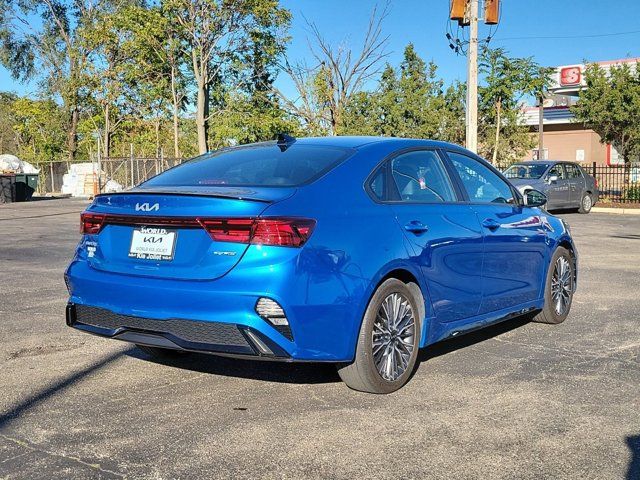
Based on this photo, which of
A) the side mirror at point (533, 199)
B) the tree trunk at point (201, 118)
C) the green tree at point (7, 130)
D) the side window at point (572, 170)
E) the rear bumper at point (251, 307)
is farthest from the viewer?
the green tree at point (7, 130)

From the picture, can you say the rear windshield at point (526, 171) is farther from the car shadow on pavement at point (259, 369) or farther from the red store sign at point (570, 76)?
the red store sign at point (570, 76)

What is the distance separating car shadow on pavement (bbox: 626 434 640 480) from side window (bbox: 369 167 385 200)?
196cm

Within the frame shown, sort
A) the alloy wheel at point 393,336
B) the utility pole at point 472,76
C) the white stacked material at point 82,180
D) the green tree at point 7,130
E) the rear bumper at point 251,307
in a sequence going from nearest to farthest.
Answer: the rear bumper at point 251,307 < the alloy wheel at point 393,336 < the utility pole at point 472,76 < the white stacked material at point 82,180 < the green tree at point 7,130

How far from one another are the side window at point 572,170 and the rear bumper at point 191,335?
2076 centimetres

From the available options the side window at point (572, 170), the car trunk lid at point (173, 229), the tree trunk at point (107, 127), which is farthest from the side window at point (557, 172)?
the tree trunk at point (107, 127)

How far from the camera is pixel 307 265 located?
13.3ft

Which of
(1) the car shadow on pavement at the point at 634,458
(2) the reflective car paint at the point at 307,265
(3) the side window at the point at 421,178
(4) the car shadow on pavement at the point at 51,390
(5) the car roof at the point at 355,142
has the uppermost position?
(5) the car roof at the point at 355,142

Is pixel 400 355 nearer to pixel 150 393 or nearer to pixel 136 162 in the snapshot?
pixel 150 393

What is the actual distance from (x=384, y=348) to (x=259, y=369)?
105 centimetres

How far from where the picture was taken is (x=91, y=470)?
3455 millimetres

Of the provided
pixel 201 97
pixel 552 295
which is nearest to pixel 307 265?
pixel 552 295

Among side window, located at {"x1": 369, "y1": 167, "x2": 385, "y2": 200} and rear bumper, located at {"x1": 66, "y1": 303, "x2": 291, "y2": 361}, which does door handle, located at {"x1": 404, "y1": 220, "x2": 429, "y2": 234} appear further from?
rear bumper, located at {"x1": 66, "y1": 303, "x2": 291, "y2": 361}

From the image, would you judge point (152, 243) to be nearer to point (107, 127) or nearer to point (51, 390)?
point (51, 390)

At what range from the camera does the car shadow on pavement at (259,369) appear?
198 inches
